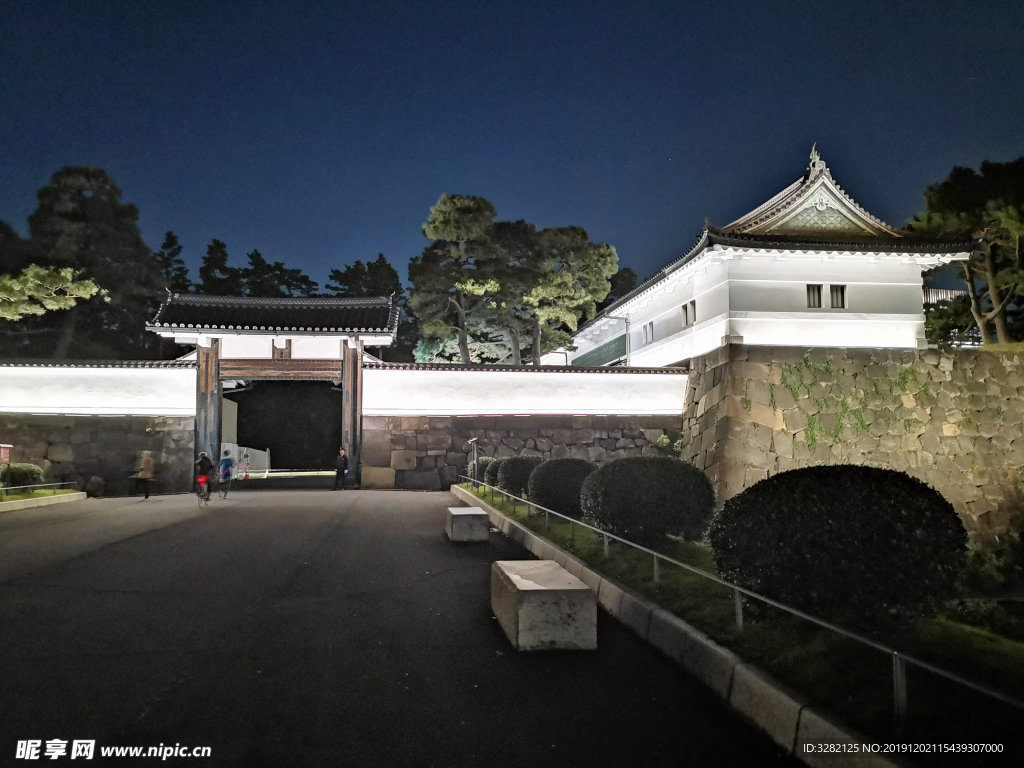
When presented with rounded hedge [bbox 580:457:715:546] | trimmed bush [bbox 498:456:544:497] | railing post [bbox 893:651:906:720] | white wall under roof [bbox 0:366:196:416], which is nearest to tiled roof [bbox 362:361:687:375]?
white wall under roof [bbox 0:366:196:416]

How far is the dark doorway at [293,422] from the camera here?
36.1 metres

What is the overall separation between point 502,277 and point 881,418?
1736cm

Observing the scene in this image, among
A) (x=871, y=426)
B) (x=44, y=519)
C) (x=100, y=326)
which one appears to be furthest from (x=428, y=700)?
(x=100, y=326)

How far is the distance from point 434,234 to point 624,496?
76.9 ft

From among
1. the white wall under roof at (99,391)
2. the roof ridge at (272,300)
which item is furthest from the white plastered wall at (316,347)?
the white wall under roof at (99,391)

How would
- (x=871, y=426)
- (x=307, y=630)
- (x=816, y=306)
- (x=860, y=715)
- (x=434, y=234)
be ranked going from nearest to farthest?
(x=860, y=715) → (x=307, y=630) → (x=871, y=426) → (x=816, y=306) → (x=434, y=234)

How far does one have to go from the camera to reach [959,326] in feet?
83.3

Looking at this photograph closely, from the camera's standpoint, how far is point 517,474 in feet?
47.9

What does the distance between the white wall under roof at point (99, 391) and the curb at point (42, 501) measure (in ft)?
9.55

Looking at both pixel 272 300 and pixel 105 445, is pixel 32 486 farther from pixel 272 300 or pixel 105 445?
pixel 272 300

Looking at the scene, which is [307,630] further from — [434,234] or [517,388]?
[434,234]

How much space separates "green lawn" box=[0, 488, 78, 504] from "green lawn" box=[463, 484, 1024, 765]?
15728mm

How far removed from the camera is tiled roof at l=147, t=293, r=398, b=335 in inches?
853

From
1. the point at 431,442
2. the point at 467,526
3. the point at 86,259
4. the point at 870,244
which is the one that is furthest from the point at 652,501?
the point at 86,259
